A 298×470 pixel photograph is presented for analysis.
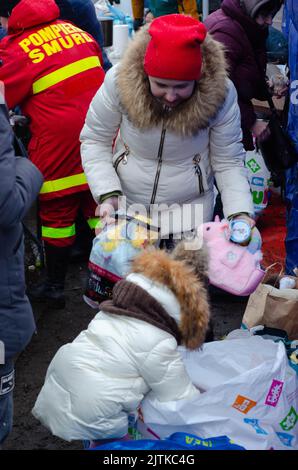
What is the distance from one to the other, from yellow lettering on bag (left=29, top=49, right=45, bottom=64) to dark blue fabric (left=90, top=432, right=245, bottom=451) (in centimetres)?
225

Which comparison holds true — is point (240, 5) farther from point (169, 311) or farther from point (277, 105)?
point (169, 311)

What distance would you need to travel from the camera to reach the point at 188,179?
A: 3.18 meters

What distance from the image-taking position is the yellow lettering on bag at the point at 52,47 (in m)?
3.95

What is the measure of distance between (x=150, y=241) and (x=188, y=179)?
37 centimetres

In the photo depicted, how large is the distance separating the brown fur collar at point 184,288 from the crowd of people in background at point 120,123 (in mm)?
433

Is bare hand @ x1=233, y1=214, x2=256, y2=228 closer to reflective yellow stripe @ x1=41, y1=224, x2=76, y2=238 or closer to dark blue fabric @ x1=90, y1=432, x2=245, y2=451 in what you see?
dark blue fabric @ x1=90, y1=432, x2=245, y2=451

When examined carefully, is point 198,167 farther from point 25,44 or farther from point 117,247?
point 25,44

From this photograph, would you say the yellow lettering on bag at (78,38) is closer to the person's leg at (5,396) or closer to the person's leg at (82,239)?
the person's leg at (82,239)

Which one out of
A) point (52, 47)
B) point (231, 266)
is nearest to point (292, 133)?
point (52, 47)

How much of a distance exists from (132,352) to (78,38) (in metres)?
2.25

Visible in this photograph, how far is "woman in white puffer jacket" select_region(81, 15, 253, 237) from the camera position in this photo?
9.50ft

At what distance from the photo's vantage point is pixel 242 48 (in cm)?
418

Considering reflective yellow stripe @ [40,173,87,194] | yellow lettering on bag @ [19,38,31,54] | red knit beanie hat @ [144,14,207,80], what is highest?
red knit beanie hat @ [144,14,207,80]

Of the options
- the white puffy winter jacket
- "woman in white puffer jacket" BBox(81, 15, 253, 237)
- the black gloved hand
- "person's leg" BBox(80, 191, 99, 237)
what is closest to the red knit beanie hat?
"woman in white puffer jacket" BBox(81, 15, 253, 237)
